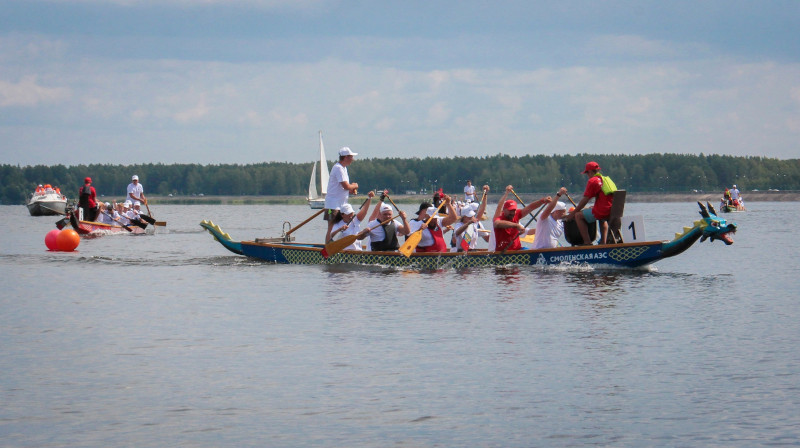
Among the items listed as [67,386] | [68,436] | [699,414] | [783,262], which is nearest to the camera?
[68,436]

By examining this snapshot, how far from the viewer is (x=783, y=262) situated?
27422mm

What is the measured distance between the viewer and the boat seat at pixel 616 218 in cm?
2073

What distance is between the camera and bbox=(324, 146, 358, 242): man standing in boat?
22359 millimetres

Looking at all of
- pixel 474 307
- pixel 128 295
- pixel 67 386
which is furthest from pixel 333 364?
pixel 128 295

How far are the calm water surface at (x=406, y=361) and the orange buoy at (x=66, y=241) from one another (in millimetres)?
10739

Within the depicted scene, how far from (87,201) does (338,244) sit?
2083 centimetres

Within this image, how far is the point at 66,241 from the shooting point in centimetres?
3206

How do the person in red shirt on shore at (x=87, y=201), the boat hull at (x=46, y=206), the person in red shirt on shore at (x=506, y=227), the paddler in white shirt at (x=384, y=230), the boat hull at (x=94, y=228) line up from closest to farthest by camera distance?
the person in red shirt on shore at (x=506, y=227) → the paddler in white shirt at (x=384, y=230) → the boat hull at (x=94, y=228) → the person in red shirt on shore at (x=87, y=201) → the boat hull at (x=46, y=206)

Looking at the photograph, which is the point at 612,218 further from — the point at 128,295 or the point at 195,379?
the point at 195,379

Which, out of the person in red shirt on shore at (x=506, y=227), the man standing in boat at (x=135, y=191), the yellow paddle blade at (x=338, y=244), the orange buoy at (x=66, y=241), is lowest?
the orange buoy at (x=66, y=241)

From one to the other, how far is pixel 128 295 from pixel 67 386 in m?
9.06

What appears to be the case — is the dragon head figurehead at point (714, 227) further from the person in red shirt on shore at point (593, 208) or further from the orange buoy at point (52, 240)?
the orange buoy at point (52, 240)

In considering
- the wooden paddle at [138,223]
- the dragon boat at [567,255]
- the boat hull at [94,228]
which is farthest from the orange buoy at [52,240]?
the dragon boat at [567,255]

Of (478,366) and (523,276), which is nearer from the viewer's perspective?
→ (478,366)
